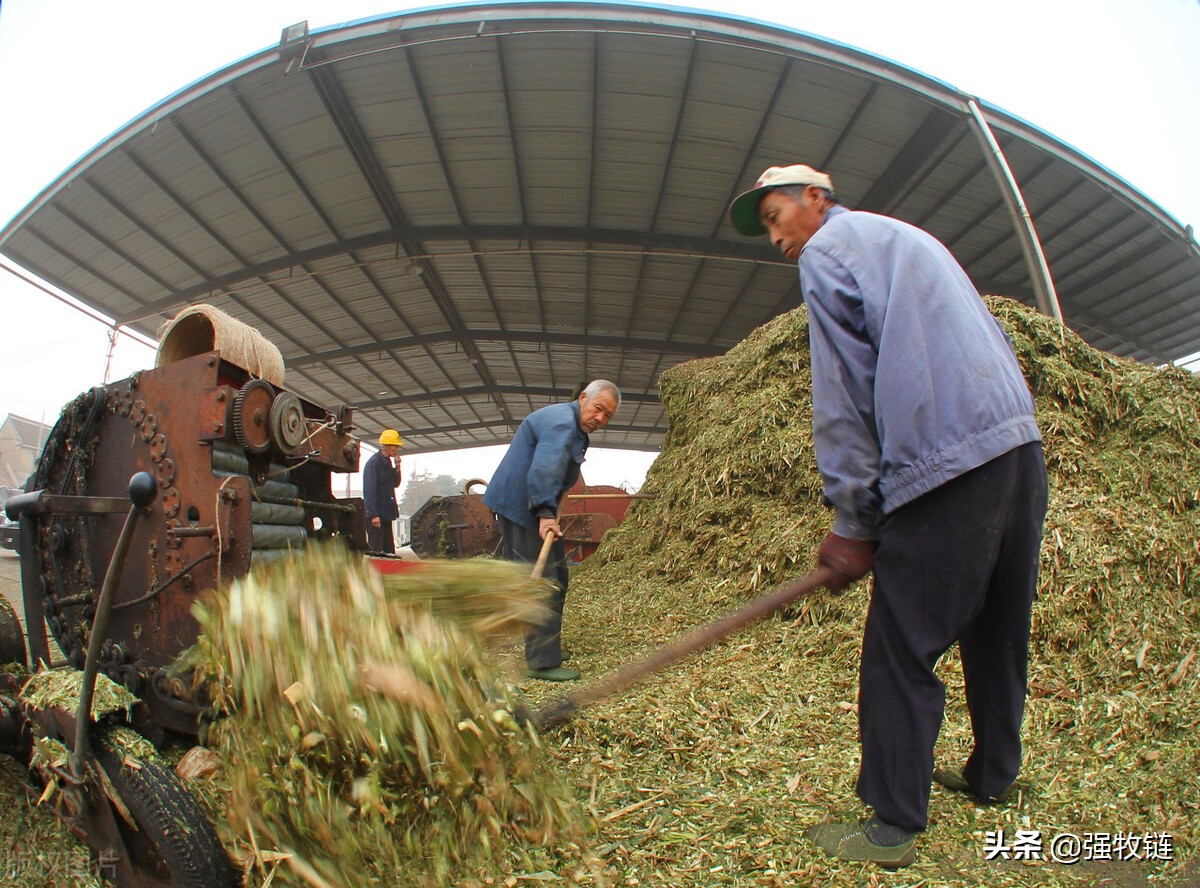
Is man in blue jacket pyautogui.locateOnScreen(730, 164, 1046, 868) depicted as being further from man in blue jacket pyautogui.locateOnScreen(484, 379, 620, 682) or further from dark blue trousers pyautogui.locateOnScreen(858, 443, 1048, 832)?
man in blue jacket pyautogui.locateOnScreen(484, 379, 620, 682)

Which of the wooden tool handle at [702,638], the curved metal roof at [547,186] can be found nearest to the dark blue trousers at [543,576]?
the wooden tool handle at [702,638]

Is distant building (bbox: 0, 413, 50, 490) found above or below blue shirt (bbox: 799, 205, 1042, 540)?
above

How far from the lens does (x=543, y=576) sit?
3.90 meters

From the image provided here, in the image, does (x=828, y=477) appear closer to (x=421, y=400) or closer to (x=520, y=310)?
(x=520, y=310)

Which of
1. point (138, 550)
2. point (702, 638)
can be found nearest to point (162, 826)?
point (138, 550)

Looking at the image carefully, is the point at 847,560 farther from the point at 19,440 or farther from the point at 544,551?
the point at 19,440

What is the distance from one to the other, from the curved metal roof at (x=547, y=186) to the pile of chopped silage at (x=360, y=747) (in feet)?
25.9

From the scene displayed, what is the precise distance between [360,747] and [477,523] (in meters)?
9.69

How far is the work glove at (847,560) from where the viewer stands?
70.6 inches

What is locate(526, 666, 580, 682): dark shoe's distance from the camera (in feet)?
11.5

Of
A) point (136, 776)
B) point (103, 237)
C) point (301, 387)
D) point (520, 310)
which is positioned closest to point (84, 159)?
point (103, 237)

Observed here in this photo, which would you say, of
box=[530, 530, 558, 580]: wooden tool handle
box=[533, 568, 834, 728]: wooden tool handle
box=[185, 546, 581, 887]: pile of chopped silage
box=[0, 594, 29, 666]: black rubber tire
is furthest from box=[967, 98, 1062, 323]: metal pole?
box=[0, 594, 29, 666]: black rubber tire

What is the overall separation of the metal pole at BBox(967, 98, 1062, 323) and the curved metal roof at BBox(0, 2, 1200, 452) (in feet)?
0.41

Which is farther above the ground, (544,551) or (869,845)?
(544,551)
